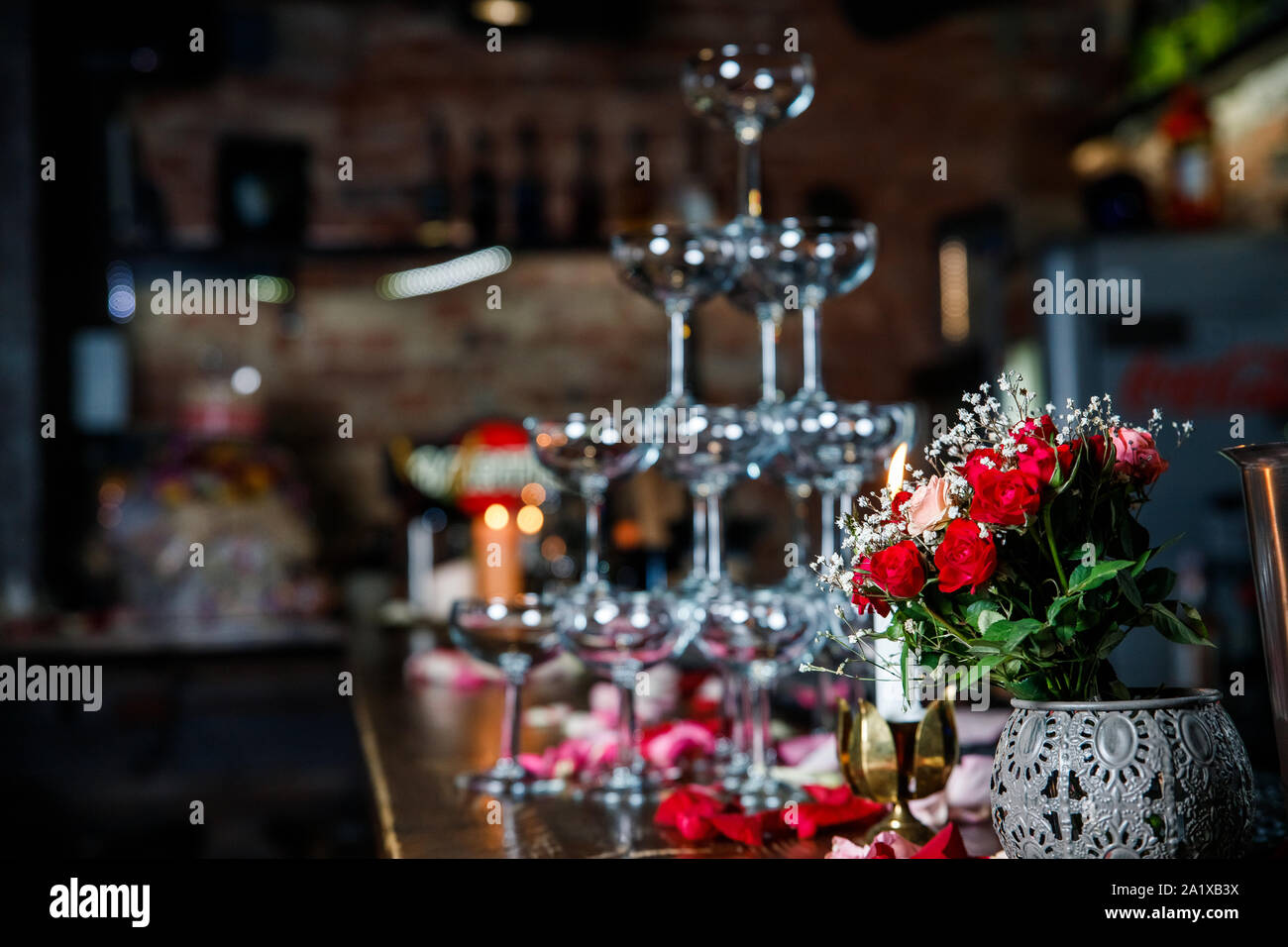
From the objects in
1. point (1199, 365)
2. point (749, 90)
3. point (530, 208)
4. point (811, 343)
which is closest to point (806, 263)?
point (811, 343)

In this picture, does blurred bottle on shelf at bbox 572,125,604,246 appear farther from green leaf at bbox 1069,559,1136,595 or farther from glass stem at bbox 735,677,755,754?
green leaf at bbox 1069,559,1136,595

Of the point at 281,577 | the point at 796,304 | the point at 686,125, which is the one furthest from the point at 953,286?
the point at 796,304

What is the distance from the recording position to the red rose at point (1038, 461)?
0.73 metres

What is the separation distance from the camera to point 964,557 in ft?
2.39

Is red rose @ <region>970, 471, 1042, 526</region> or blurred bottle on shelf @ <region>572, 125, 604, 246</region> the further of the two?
blurred bottle on shelf @ <region>572, 125, 604, 246</region>

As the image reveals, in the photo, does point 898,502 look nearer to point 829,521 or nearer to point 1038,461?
point 1038,461

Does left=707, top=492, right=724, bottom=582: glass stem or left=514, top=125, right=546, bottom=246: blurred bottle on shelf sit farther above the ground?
left=514, top=125, right=546, bottom=246: blurred bottle on shelf

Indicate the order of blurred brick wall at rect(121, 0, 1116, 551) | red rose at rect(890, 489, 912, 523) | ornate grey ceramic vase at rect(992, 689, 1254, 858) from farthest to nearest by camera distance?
blurred brick wall at rect(121, 0, 1116, 551), red rose at rect(890, 489, 912, 523), ornate grey ceramic vase at rect(992, 689, 1254, 858)

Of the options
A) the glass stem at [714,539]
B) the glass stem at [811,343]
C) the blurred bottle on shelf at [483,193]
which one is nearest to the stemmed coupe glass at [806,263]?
the glass stem at [811,343]

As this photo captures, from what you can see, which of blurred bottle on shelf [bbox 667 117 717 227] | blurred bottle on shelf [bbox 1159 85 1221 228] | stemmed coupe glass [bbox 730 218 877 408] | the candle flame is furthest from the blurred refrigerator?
the candle flame

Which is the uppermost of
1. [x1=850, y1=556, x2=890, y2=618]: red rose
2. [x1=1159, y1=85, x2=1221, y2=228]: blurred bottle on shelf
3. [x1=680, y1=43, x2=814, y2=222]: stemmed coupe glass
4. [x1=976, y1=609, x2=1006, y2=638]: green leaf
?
[x1=1159, y1=85, x2=1221, y2=228]: blurred bottle on shelf

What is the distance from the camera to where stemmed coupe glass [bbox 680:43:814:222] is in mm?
1223

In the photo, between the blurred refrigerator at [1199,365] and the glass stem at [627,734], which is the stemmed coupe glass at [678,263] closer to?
the glass stem at [627,734]

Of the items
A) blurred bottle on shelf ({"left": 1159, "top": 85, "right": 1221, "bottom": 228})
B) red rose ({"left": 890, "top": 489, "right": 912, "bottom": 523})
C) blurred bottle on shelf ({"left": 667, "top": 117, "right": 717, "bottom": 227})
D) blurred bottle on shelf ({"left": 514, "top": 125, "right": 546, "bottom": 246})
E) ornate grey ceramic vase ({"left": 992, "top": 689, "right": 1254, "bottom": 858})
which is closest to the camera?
ornate grey ceramic vase ({"left": 992, "top": 689, "right": 1254, "bottom": 858})
